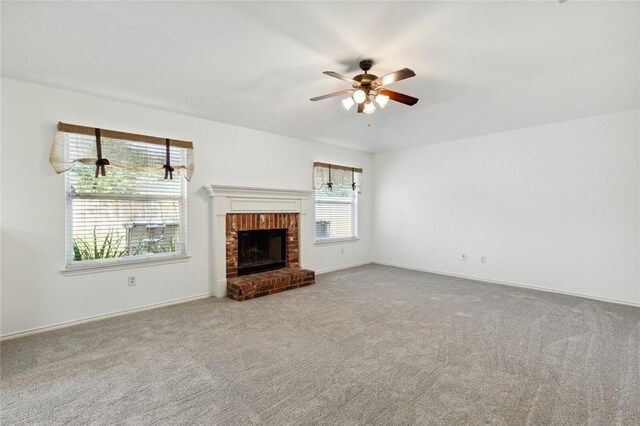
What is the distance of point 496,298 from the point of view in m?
4.13

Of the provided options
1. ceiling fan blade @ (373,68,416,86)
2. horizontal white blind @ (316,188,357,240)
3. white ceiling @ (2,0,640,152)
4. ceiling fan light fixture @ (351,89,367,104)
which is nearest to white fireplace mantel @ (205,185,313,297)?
horizontal white blind @ (316,188,357,240)

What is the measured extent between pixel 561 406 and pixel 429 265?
4.06m

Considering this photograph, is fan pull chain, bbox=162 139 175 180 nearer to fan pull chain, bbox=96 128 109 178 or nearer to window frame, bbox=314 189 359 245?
fan pull chain, bbox=96 128 109 178

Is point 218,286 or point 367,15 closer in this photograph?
point 367,15

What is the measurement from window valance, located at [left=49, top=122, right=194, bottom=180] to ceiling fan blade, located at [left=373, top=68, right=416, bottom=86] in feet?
8.82

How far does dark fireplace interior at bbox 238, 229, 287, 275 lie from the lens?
471cm

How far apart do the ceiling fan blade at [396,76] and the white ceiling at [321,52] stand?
21 centimetres

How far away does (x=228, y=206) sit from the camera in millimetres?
4336

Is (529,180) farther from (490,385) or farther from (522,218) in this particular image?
(490,385)

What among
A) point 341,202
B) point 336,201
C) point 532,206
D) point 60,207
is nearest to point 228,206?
point 60,207

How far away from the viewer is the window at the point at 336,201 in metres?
5.82

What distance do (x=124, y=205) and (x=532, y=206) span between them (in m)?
5.72

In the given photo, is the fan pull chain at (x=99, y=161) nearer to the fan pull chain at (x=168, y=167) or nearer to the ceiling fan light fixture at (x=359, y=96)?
the fan pull chain at (x=168, y=167)

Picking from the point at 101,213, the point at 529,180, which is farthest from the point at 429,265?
the point at 101,213
